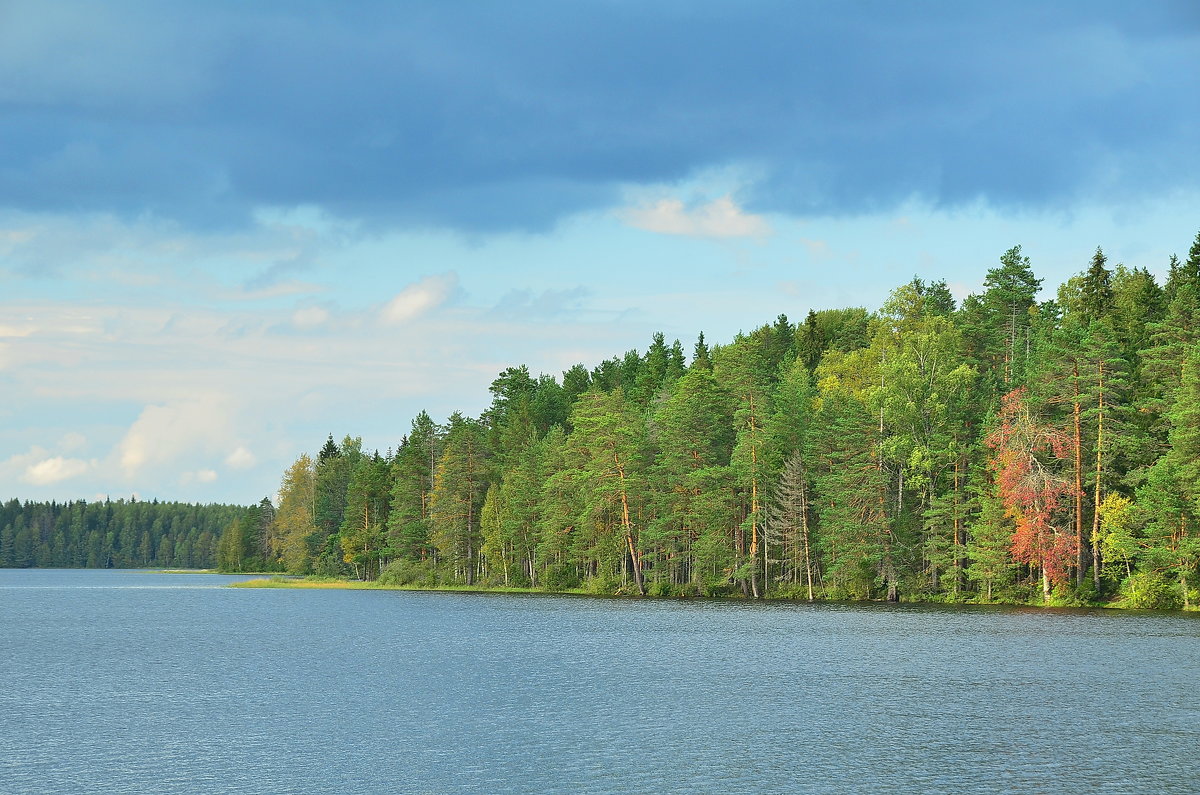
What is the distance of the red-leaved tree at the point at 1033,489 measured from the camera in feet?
304

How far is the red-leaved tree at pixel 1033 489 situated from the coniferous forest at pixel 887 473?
23 centimetres

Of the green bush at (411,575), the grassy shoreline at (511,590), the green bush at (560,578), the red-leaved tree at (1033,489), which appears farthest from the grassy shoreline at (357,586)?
the red-leaved tree at (1033,489)

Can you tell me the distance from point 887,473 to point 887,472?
0.84 meters

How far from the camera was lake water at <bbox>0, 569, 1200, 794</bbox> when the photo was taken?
3281 centimetres

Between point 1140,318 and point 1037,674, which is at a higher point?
point 1140,318

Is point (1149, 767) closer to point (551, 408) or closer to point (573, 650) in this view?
point (573, 650)

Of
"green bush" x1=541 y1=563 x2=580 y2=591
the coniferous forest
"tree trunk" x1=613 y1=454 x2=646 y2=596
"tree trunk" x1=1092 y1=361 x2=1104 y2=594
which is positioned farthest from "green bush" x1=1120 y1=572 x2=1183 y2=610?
"green bush" x1=541 y1=563 x2=580 y2=591

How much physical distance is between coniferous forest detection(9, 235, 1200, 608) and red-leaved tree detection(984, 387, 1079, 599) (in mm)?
228

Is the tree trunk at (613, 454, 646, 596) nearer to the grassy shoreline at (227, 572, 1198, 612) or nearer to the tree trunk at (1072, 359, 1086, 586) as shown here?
the grassy shoreline at (227, 572, 1198, 612)

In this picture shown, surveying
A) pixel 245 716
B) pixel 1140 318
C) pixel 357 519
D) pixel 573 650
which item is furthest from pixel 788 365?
pixel 245 716

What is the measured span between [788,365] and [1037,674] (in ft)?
364

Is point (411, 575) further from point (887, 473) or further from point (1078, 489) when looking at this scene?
point (1078, 489)

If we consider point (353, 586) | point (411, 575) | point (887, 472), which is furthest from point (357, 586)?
point (887, 472)

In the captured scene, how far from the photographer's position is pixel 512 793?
30469mm
